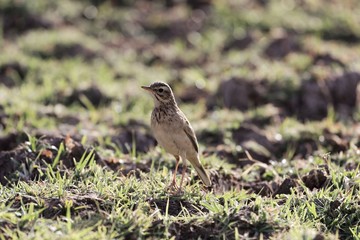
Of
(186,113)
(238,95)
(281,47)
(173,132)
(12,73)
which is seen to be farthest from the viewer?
(281,47)

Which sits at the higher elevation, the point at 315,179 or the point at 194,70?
the point at 315,179

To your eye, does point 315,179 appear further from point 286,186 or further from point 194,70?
point 194,70

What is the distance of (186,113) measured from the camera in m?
10.6

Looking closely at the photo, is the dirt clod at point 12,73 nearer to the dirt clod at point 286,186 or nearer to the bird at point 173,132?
the bird at point 173,132

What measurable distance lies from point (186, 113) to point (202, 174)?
3695mm

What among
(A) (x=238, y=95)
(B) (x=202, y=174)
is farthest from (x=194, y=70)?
(B) (x=202, y=174)

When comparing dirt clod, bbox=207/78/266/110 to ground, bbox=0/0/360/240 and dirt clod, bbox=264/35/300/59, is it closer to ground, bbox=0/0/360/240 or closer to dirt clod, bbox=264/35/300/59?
ground, bbox=0/0/360/240

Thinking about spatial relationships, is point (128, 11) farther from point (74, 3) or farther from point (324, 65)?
A: point (324, 65)

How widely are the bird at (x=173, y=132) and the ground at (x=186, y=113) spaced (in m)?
0.19

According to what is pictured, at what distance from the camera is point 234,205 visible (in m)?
5.89

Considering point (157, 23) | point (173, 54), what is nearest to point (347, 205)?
point (173, 54)

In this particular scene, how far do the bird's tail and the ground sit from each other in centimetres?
9

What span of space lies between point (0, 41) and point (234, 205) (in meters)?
8.23

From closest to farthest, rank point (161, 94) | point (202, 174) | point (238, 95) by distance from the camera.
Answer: point (202, 174) < point (161, 94) < point (238, 95)
